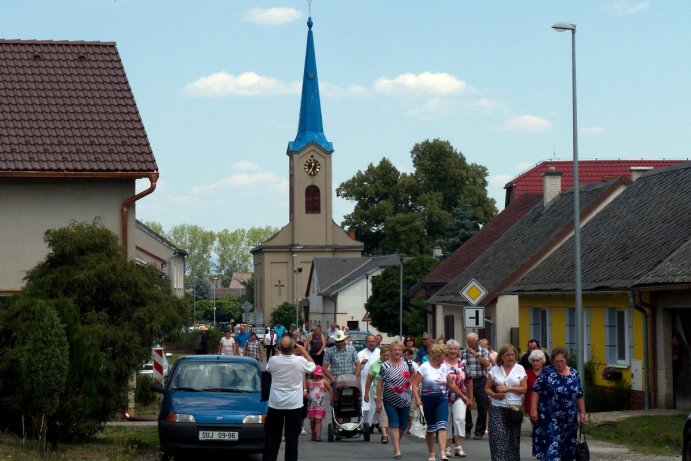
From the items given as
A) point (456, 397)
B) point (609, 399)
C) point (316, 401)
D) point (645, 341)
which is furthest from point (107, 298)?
point (609, 399)

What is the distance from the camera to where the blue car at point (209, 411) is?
57.2 ft

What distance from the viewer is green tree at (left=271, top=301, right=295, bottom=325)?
408ft

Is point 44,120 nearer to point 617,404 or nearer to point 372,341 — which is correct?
point 372,341

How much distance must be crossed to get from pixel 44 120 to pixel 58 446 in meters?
11.1

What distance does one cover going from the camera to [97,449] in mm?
17906

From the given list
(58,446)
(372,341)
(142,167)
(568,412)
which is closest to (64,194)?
(142,167)

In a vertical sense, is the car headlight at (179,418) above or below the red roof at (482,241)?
below

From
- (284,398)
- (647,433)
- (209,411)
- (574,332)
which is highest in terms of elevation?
(574,332)

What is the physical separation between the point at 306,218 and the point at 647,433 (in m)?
105

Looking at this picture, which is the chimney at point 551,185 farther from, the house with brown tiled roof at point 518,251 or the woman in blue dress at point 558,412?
the woman in blue dress at point 558,412

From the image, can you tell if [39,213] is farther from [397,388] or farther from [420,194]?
[420,194]

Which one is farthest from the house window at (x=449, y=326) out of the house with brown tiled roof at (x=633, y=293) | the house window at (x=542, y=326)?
the house window at (x=542, y=326)

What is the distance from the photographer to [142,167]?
25.8 meters

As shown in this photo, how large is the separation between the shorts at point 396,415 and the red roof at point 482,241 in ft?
116
